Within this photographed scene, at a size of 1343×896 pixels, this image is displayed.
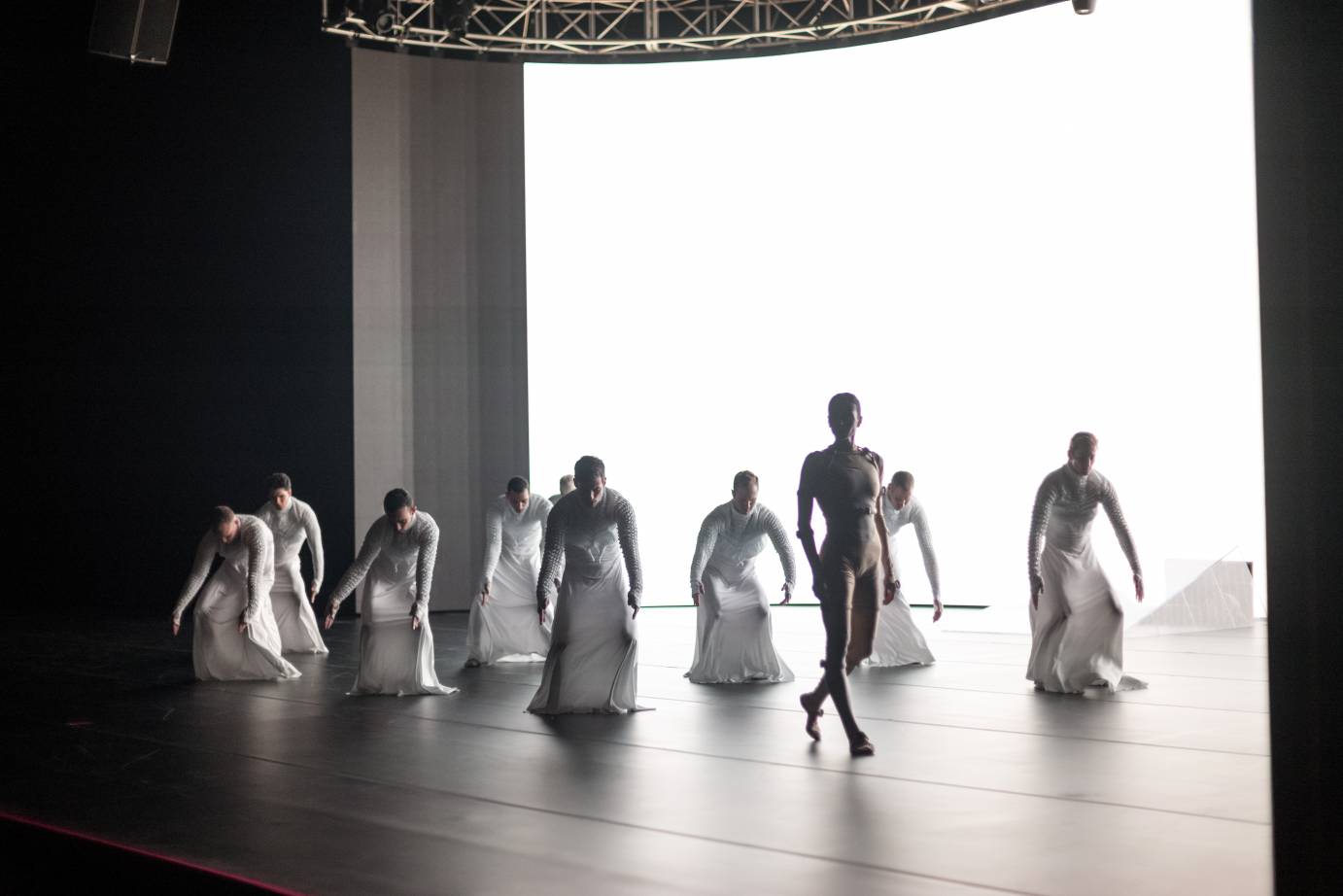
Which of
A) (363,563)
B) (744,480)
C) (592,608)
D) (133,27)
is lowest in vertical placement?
(592,608)

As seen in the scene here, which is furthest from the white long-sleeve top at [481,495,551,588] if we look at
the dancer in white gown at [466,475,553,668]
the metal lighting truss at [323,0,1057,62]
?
the metal lighting truss at [323,0,1057,62]

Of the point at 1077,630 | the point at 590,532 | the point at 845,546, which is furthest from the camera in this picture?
the point at 1077,630

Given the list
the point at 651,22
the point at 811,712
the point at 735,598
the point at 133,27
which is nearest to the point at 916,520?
the point at 735,598

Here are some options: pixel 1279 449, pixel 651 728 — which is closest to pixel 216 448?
pixel 651 728

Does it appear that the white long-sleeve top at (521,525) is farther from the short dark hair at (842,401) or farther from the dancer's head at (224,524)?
the short dark hair at (842,401)

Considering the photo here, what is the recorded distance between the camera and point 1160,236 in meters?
12.9

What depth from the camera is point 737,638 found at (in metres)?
8.43

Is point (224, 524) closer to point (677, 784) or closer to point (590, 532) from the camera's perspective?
point (590, 532)

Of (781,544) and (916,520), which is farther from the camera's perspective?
(916,520)

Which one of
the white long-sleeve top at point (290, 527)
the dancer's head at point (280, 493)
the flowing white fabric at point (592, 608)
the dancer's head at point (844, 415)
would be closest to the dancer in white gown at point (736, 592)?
the flowing white fabric at point (592, 608)

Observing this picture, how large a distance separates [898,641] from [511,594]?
9.39 feet

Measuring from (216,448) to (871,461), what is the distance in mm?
9802

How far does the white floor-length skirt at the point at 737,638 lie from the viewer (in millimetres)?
8375

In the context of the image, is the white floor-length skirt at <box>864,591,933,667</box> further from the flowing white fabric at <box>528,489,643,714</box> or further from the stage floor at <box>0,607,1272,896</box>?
the flowing white fabric at <box>528,489,643,714</box>
